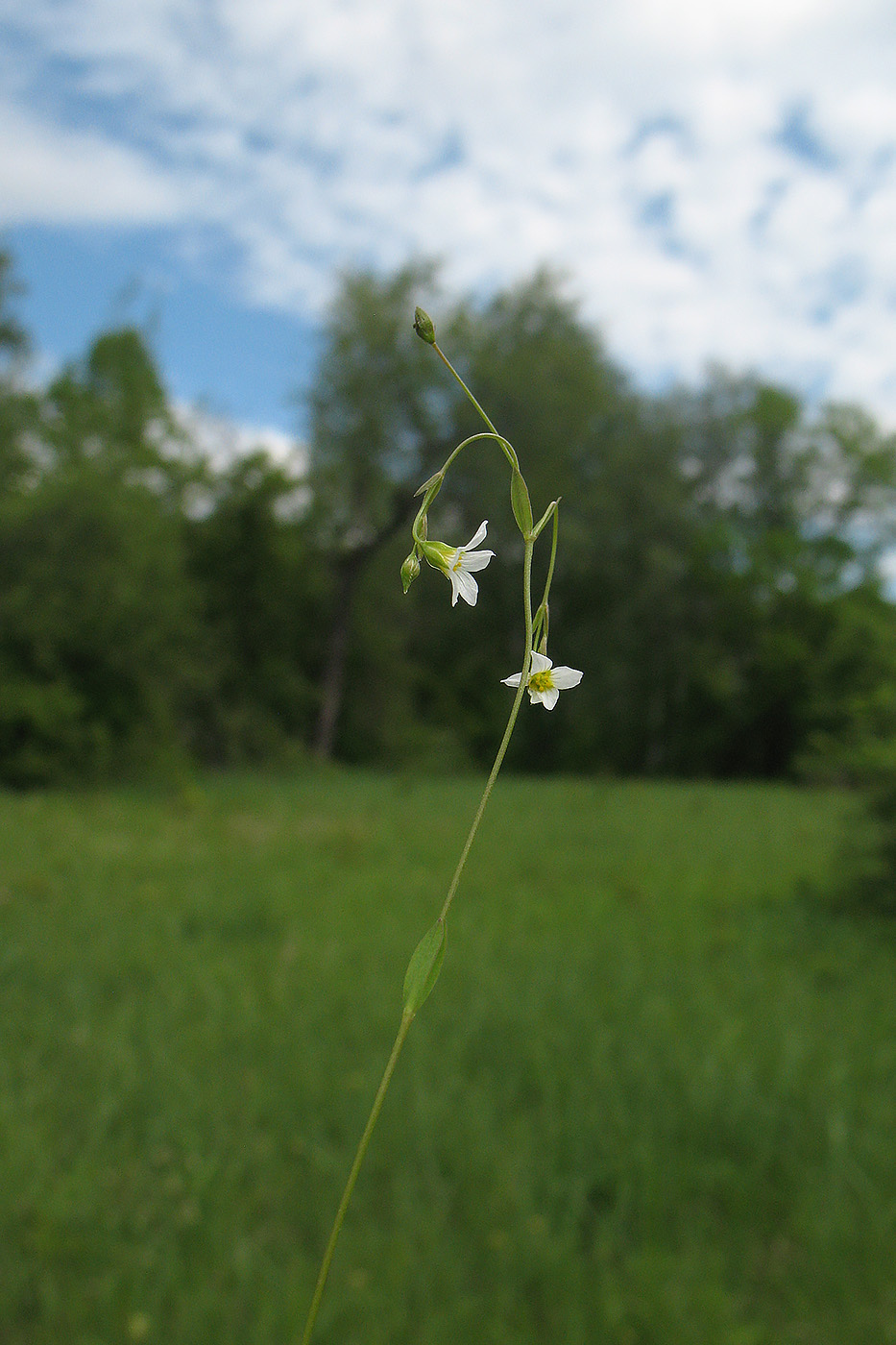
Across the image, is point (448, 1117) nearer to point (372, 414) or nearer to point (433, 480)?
point (433, 480)

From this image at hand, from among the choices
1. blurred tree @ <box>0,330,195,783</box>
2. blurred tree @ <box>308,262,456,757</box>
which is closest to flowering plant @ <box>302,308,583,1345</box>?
blurred tree @ <box>0,330,195,783</box>

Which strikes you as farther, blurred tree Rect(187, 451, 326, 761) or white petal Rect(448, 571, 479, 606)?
blurred tree Rect(187, 451, 326, 761)

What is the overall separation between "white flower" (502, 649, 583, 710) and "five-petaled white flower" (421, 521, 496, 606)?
31 mm

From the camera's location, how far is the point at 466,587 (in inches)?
13.0

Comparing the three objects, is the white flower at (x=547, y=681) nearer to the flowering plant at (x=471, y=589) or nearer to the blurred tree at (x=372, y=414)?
the flowering plant at (x=471, y=589)

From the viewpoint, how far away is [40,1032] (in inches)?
154

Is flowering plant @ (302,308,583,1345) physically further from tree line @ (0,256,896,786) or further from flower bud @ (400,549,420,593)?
tree line @ (0,256,896,786)

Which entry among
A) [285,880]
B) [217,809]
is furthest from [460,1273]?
[217,809]

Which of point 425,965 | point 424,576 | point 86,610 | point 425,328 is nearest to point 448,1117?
point 425,965

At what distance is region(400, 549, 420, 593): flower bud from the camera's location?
0.36m

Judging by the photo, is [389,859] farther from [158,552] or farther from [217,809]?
[158,552]

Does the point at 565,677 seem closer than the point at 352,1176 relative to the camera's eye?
No

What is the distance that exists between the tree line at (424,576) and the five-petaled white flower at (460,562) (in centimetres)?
915

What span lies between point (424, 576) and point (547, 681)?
1076 cm
